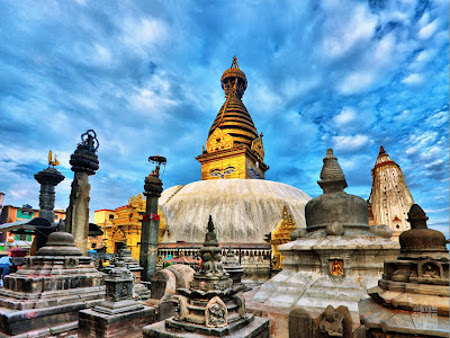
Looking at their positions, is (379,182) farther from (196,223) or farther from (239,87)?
(239,87)

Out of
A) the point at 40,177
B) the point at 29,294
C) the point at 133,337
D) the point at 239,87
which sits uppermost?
the point at 239,87

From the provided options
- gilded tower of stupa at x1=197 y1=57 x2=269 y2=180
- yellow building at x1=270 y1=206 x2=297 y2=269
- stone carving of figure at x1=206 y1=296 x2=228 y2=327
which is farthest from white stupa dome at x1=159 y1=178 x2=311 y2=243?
stone carving of figure at x1=206 y1=296 x2=228 y2=327

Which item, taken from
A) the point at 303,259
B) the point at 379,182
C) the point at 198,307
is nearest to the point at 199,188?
the point at 379,182

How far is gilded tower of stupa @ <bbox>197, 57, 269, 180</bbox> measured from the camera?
3622cm

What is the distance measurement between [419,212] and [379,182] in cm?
2645

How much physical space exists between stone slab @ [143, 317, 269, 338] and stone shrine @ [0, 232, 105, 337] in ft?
9.43

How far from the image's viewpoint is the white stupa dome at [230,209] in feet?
79.0

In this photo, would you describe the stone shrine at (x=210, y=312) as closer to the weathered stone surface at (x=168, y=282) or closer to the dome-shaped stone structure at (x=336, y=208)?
the weathered stone surface at (x=168, y=282)

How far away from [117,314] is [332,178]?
6938mm

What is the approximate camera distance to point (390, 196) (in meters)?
25.0

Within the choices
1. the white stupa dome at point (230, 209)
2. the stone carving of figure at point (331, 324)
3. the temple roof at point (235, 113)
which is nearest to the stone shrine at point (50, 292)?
the stone carving of figure at point (331, 324)

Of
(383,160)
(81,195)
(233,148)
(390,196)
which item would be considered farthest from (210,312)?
(233,148)

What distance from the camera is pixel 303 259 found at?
6707mm

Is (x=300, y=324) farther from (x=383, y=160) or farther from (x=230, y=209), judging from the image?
(x=383, y=160)
